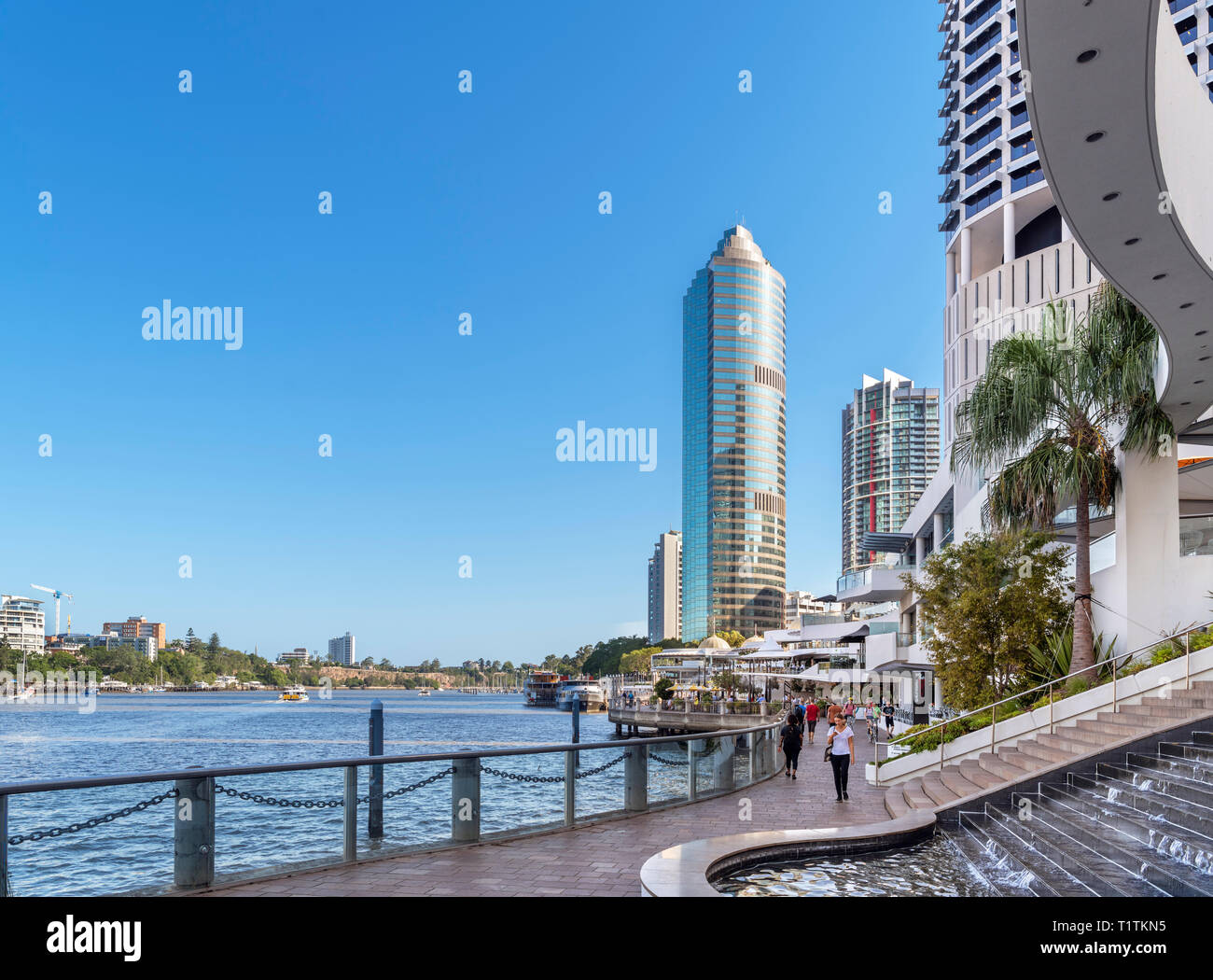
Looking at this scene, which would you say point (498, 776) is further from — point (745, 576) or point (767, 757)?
point (745, 576)

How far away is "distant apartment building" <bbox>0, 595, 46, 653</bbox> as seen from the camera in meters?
149

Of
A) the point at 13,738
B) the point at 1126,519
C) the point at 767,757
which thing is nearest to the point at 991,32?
the point at 1126,519

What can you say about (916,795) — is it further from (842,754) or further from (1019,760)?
(1019,760)

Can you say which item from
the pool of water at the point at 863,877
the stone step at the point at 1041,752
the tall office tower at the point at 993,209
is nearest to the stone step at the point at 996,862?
the pool of water at the point at 863,877

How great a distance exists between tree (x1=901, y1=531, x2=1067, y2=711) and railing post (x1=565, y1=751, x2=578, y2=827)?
37.5 feet

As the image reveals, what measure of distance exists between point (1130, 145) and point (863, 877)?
6.88 meters

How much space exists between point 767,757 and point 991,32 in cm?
5203

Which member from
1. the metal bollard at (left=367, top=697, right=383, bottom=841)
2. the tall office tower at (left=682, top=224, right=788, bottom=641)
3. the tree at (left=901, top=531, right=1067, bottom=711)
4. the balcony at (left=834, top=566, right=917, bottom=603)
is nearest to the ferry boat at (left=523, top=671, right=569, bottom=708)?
the tall office tower at (left=682, top=224, right=788, bottom=641)

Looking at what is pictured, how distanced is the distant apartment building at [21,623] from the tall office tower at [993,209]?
495ft

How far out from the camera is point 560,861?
9.30 metres

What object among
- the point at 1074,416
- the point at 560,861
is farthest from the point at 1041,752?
the point at 560,861

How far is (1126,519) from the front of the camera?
18016 mm

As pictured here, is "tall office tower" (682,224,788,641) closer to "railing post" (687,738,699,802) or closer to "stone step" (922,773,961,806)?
"stone step" (922,773,961,806)

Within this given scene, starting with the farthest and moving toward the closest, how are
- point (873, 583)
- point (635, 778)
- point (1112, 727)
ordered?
1. point (873, 583)
2. point (1112, 727)
3. point (635, 778)
